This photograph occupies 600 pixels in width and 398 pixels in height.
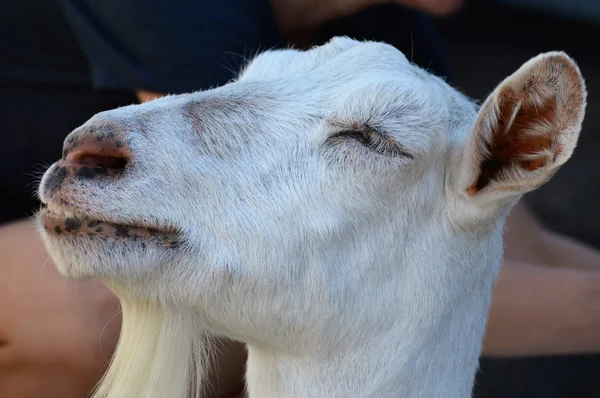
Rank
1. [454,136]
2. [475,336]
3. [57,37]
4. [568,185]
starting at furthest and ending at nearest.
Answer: [568,185] < [57,37] < [475,336] < [454,136]

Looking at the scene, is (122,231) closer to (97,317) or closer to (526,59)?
(97,317)

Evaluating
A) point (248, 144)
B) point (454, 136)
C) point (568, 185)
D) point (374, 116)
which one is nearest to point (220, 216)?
point (248, 144)

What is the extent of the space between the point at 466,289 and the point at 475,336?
5.5 inches

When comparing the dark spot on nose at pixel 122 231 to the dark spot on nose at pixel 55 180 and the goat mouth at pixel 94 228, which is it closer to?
the goat mouth at pixel 94 228

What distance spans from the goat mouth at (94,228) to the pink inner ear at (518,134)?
2.04 feet

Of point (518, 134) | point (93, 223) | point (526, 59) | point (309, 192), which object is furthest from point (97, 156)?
point (526, 59)

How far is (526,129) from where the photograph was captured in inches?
70.8

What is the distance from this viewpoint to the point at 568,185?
6199 millimetres

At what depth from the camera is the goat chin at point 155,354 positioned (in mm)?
1863

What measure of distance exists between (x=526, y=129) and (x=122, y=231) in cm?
78

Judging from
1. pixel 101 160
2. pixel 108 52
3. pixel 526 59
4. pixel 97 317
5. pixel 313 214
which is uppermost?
pixel 101 160

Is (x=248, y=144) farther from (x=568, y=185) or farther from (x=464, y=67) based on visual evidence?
(x=464, y=67)

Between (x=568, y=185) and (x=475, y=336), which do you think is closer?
(x=475, y=336)

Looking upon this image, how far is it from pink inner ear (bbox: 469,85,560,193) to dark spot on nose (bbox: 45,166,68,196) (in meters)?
0.78
